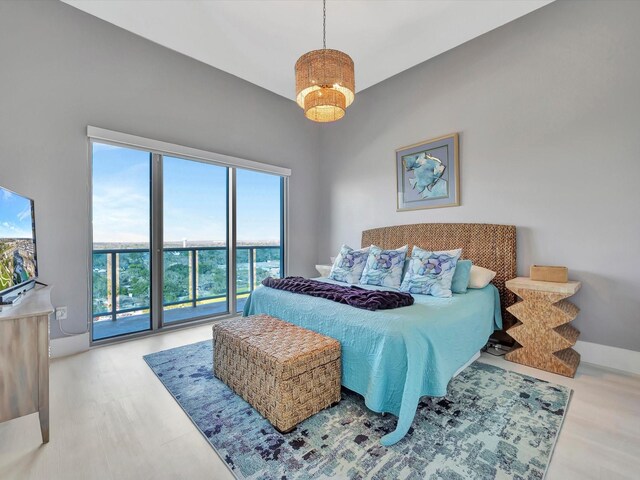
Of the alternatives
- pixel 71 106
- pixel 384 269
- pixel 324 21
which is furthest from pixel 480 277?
pixel 71 106

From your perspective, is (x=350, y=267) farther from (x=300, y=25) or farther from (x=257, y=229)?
(x=300, y=25)

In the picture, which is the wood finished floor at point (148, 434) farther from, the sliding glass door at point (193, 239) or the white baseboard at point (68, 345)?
the sliding glass door at point (193, 239)

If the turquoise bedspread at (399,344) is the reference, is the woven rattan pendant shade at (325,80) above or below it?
above

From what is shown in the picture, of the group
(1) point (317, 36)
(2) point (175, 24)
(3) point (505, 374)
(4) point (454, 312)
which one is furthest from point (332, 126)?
(3) point (505, 374)

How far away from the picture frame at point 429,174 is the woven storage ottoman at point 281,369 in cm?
229

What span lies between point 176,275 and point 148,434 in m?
2.29

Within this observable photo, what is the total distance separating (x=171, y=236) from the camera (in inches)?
134

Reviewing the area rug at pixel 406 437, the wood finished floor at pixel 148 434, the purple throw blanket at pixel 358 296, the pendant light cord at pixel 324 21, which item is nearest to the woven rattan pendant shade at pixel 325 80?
the pendant light cord at pixel 324 21

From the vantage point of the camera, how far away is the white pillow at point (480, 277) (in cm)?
264

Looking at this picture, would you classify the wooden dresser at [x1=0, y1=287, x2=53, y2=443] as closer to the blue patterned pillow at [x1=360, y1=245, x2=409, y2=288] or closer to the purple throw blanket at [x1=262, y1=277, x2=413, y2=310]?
the purple throw blanket at [x1=262, y1=277, x2=413, y2=310]

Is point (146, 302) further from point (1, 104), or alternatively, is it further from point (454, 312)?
point (454, 312)

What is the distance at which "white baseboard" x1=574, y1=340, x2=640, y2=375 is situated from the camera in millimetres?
2232

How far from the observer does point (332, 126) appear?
4.64 metres

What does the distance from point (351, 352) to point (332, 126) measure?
3.85m
